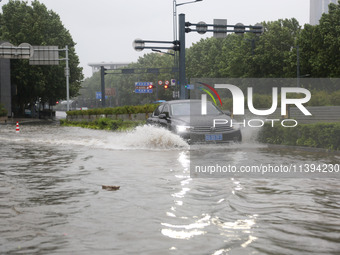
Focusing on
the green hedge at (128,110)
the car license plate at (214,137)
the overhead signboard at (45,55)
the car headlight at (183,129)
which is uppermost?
the overhead signboard at (45,55)

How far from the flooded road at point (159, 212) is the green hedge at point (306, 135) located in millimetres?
5380

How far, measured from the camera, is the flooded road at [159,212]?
4.55 metres

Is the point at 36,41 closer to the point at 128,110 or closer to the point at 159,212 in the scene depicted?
the point at 128,110

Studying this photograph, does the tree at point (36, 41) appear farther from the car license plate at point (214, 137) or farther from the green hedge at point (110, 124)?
the car license plate at point (214, 137)

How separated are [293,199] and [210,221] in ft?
6.17

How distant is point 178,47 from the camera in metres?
29.4

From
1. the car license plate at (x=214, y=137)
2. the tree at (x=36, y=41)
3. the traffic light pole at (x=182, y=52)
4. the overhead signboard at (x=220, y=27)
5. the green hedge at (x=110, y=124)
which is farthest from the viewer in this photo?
the tree at (x=36, y=41)

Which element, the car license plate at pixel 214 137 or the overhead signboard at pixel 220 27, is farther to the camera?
the overhead signboard at pixel 220 27

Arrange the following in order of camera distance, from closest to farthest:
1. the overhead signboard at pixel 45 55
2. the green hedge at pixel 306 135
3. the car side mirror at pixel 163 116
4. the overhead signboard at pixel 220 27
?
the green hedge at pixel 306 135, the car side mirror at pixel 163 116, the overhead signboard at pixel 220 27, the overhead signboard at pixel 45 55

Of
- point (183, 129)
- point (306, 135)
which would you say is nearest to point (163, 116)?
point (183, 129)

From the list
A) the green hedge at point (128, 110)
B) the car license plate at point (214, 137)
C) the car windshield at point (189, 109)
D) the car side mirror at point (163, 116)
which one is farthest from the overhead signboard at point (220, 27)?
the car license plate at point (214, 137)

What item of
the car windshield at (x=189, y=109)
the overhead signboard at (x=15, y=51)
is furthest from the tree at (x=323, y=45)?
the car windshield at (x=189, y=109)

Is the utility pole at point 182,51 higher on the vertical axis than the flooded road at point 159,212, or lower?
higher

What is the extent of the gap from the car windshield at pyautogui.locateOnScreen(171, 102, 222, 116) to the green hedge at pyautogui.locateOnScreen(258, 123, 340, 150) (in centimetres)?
210
